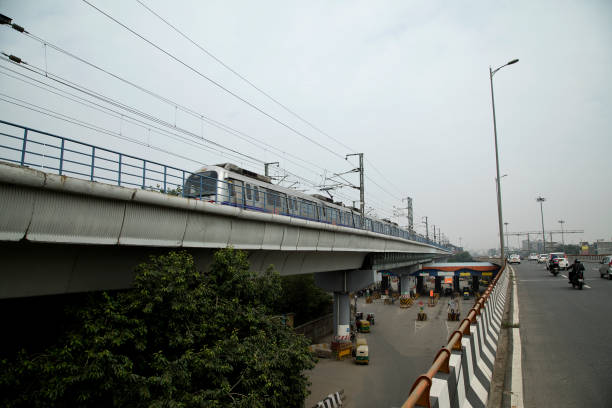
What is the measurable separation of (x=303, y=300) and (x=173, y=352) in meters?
28.2

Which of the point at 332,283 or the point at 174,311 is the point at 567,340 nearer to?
the point at 174,311

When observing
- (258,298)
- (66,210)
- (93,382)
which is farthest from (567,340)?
(66,210)

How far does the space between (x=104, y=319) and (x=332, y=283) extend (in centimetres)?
2034

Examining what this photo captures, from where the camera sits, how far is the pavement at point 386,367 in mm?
17438

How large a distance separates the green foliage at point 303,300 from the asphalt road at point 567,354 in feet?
80.0

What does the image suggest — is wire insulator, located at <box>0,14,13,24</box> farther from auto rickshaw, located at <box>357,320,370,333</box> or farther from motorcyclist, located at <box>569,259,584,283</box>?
auto rickshaw, located at <box>357,320,370,333</box>

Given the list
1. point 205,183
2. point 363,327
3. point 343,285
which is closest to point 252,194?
point 205,183

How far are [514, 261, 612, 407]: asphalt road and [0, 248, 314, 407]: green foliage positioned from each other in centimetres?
553

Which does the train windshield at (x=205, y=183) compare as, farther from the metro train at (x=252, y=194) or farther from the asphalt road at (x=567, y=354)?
the asphalt road at (x=567, y=354)

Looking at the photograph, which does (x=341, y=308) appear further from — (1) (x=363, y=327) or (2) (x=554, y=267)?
(2) (x=554, y=267)

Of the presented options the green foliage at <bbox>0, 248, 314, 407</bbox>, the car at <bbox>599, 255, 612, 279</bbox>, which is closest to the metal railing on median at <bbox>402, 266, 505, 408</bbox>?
the green foliage at <bbox>0, 248, 314, 407</bbox>

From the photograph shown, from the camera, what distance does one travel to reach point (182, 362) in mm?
7844

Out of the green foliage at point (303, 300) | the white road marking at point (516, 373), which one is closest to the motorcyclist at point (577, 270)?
the white road marking at point (516, 373)

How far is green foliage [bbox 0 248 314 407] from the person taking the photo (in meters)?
6.89
